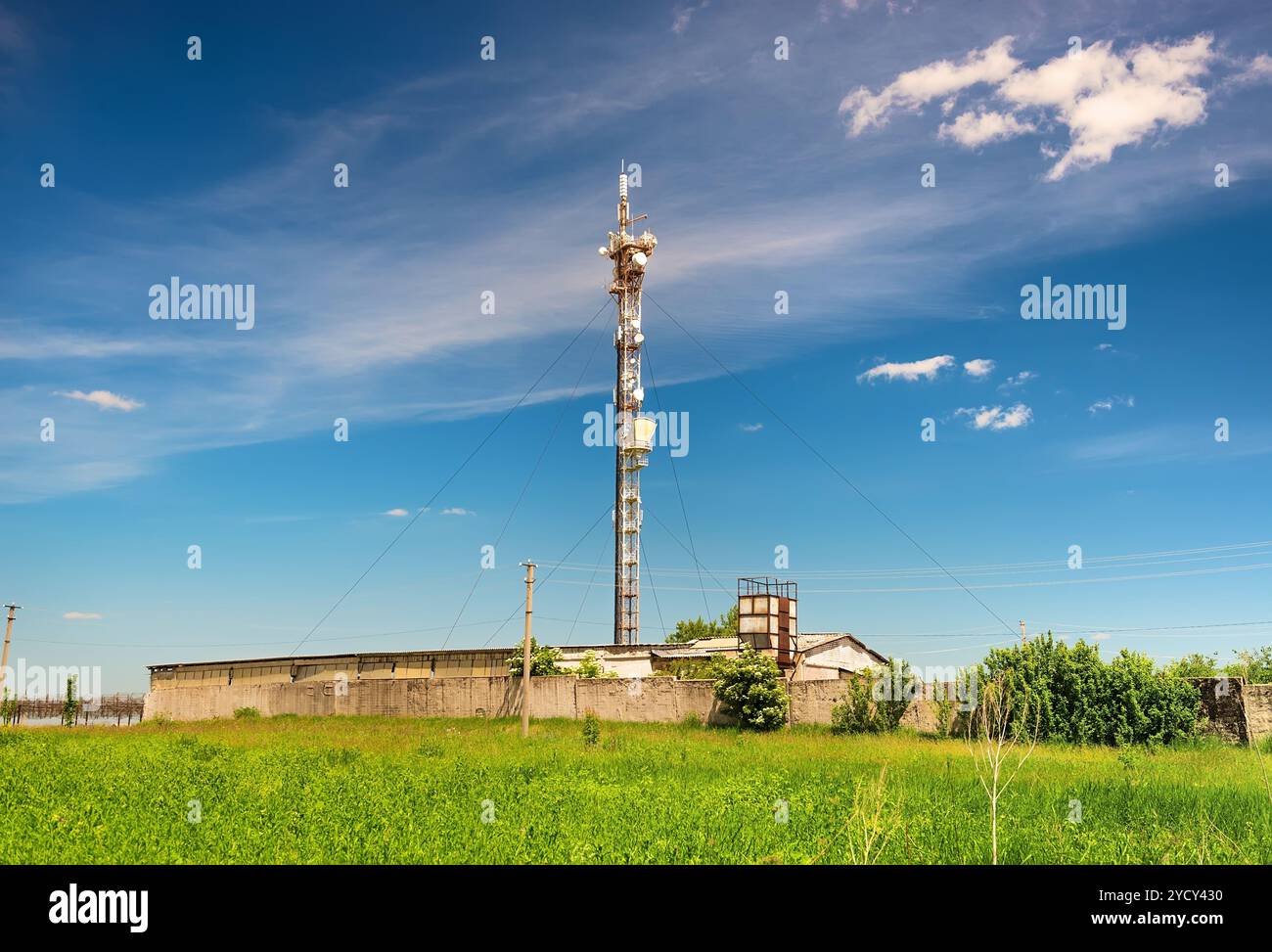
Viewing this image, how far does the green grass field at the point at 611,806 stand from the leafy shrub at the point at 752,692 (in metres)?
8.92

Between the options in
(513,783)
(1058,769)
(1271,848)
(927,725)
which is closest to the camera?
(1271,848)

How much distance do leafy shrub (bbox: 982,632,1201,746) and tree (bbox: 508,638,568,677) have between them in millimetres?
22427

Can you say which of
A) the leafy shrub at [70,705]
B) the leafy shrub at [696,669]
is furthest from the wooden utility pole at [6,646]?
the leafy shrub at [696,669]

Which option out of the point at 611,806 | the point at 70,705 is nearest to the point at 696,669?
the point at 611,806

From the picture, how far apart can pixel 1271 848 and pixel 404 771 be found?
1525 centimetres

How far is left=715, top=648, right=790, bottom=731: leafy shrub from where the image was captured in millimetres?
33719

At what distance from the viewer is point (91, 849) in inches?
412

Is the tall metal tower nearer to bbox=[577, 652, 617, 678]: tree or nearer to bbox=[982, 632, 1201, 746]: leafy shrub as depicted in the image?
bbox=[577, 652, 617, 678]: tree

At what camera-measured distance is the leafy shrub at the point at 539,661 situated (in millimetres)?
42250
